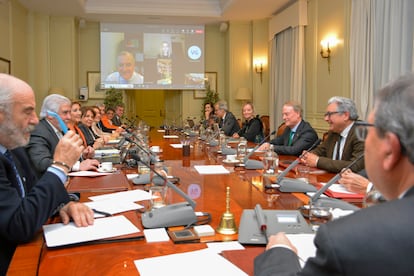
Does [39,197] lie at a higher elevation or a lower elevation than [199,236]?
higher

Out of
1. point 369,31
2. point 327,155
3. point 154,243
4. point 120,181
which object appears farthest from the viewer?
point 369,31

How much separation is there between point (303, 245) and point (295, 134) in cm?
328

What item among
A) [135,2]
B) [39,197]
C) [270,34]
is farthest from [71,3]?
[39,197]

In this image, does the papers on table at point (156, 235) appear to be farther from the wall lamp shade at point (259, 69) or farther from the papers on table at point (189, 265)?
the wall lamp shade at point (259, 69)

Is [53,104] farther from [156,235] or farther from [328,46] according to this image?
[328,46]

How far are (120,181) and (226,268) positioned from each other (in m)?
1.47

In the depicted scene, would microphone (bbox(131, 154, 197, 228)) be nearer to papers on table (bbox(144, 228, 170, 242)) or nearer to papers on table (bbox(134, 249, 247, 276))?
papers on table (bbox(144, 228, 170, 242))

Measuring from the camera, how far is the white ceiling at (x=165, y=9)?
828 centimetres

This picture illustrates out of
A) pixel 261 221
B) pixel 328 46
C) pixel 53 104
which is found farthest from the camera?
pixel 328 46

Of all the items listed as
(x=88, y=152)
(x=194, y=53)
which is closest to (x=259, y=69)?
(x=194, y=53)

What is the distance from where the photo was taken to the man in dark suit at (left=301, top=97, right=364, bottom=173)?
10.2 ft

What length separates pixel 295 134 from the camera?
4.47 m

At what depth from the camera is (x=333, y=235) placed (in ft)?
2.19

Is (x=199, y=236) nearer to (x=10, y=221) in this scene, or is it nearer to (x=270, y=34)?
(x=10, y=221)
